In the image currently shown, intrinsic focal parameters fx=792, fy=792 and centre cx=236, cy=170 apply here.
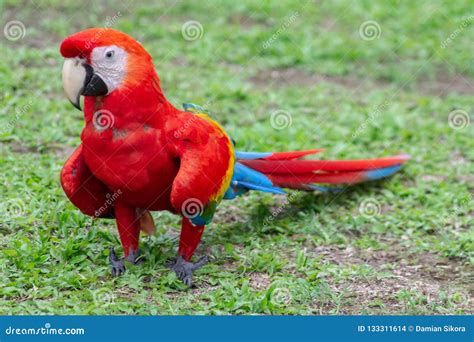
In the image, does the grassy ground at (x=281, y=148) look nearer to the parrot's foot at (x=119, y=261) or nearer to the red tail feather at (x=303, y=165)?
the parrot's foot at (x=119, y=261)

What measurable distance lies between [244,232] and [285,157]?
20.7 inches

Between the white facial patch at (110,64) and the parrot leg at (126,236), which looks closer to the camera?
the white facial patch at (110,64)

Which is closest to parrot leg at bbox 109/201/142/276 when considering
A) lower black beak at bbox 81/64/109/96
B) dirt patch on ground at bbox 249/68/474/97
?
lower black beak at bbox 81/64/109/96

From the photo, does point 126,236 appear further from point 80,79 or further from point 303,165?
point 303,165

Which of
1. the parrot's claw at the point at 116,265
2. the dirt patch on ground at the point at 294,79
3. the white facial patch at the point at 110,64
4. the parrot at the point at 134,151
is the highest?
the dirt patch on ground at the point at 294,79

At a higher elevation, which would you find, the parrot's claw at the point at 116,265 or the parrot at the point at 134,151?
the parrot at the point at 134,151

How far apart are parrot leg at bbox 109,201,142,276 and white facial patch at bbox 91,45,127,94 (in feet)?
2.34

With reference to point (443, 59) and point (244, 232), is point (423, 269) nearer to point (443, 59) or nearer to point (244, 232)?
point (244, 232)

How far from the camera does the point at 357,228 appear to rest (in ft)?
16.4

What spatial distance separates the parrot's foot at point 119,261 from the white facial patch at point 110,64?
37.5 inches

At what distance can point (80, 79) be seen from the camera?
3.76 meters

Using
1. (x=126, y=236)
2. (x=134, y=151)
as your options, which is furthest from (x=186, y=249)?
(x=134, y=151)

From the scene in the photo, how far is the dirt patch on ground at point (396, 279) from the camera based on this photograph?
4.11 meters

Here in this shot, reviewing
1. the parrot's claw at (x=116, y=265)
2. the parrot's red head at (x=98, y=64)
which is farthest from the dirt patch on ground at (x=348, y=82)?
the parrot's red head at (x=98, y=64)
